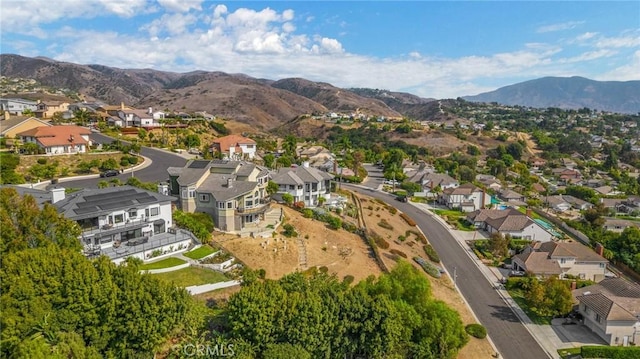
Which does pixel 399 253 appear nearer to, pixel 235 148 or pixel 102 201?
pixel 102 201

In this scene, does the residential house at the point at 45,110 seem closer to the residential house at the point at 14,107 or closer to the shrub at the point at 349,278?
the residential house at the point at 14,107

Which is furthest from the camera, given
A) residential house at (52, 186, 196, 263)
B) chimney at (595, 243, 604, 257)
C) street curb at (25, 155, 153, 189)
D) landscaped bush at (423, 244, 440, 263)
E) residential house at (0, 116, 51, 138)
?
residential house at (0, 116, 51, 138)

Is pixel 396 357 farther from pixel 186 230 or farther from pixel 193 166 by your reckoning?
pixel 193 166

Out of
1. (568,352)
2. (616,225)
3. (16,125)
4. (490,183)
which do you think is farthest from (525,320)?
(16,125)

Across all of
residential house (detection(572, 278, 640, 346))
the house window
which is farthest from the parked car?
residential house (detection(572, 278, 640, 346))

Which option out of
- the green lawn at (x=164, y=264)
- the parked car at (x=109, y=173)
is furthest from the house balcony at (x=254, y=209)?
the parked car at (x=109, y=173)

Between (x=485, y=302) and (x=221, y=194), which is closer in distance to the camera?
(x=485, y=302)

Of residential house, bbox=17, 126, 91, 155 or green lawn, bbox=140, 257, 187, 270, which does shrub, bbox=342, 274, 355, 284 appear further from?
residential house, bbox=17, 126, 91, 155
